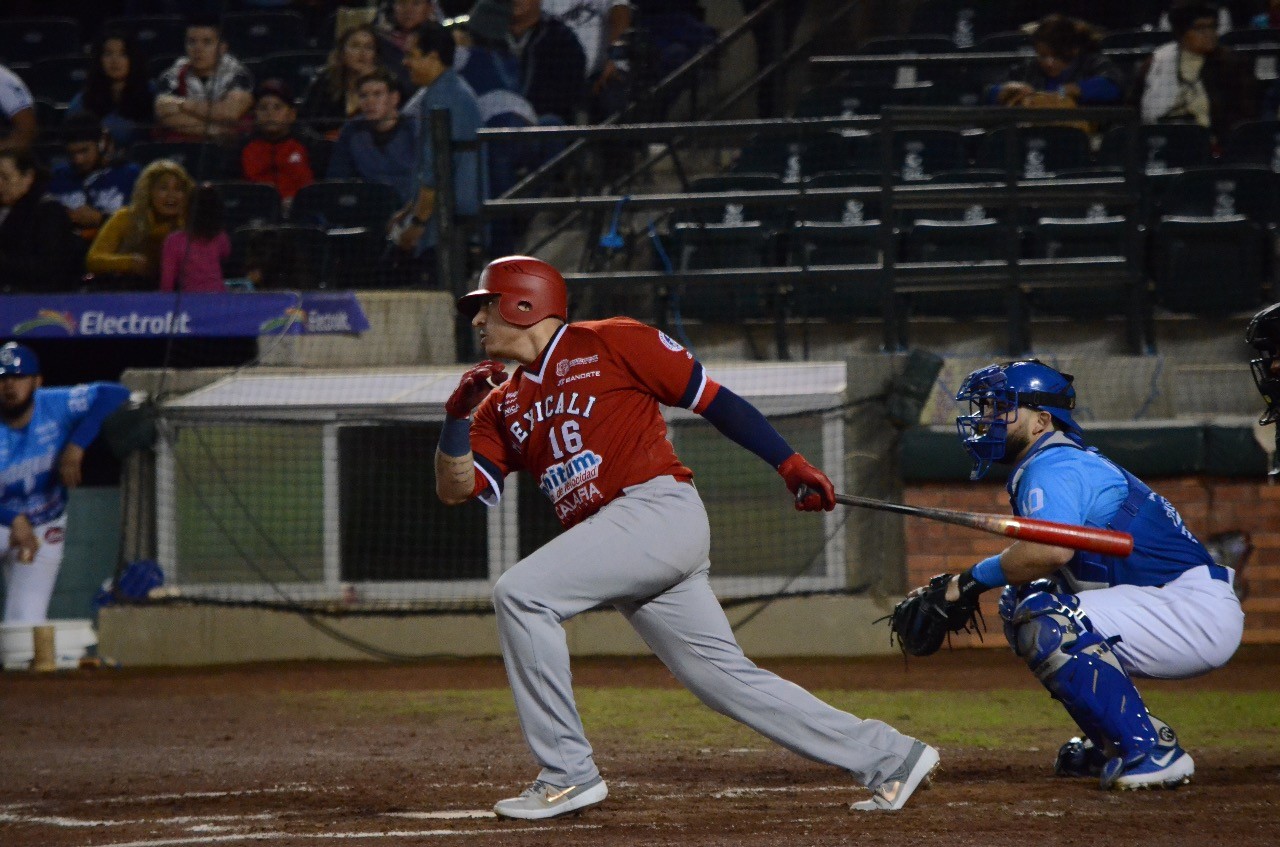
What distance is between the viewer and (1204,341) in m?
10.2

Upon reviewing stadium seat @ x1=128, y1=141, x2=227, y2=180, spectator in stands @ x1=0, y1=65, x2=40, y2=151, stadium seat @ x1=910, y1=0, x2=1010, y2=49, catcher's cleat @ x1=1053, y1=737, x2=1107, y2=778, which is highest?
stadium seat @ x1=910, y1=0, x2=1010, y2=49

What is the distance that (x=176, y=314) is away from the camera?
10.3m

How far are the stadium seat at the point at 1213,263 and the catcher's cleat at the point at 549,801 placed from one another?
7.09 metres

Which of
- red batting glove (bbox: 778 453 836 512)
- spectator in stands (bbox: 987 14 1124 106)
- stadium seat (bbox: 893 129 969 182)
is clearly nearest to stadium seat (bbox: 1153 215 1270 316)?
spectator in stands (bbox: 987 14 1124 106)

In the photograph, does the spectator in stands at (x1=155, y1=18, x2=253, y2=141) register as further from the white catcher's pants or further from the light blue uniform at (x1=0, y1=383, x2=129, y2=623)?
the white catcher's pants

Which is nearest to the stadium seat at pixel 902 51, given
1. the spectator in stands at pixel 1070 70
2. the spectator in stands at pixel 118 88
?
the spectator in stands at pixel 1070 70

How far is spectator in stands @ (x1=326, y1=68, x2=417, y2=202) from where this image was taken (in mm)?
10711

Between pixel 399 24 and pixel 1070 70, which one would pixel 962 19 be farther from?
pixel 399 24

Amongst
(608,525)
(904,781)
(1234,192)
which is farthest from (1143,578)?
(1234,192)

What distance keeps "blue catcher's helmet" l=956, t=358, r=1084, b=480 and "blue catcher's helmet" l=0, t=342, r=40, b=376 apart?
6.80 meters

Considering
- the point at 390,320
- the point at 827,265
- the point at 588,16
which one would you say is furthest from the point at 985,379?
the point at 588,16

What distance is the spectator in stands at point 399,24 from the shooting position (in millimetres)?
11562

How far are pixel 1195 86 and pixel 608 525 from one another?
8157 mm

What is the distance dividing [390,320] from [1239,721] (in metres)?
6.23
